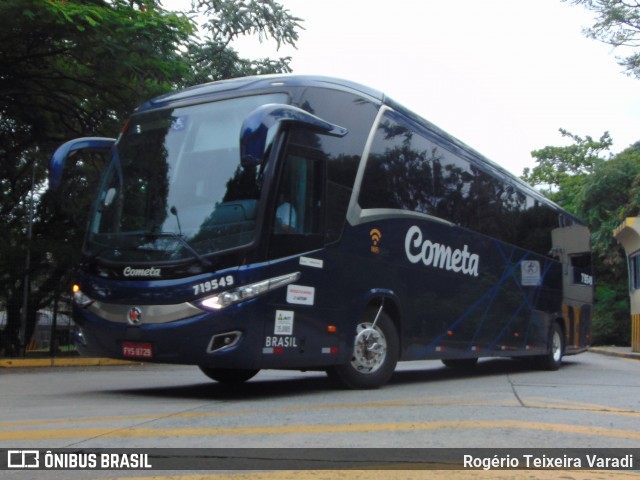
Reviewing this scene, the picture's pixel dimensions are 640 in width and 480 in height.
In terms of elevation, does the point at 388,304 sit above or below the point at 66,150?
below

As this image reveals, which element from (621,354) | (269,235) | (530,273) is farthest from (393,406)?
(621,354)

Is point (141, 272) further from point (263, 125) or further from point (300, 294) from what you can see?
point (263, 125)

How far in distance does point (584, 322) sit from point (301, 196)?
38.4ft

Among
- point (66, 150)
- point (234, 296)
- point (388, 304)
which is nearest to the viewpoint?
point (234, 296)

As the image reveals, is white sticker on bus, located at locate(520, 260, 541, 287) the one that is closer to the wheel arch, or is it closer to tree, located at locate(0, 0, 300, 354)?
the wheel arch

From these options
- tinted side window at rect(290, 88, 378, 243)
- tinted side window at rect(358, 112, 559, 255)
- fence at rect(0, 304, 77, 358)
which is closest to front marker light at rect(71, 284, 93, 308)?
tinted side window at rect(290, 88, 378, 243)

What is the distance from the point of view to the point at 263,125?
7121mm

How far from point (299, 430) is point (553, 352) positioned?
10.7 metres

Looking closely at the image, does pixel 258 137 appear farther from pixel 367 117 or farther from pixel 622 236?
pixel 622 236

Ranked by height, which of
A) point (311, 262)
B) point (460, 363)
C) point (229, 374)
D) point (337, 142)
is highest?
point (337, 142)

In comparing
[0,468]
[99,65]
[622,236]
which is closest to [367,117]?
[0,468]

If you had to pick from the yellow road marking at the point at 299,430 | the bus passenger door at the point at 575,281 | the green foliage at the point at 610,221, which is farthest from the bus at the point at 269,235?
the green foliage at the point at 610,221

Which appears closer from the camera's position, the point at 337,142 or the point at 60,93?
the point at 337,142

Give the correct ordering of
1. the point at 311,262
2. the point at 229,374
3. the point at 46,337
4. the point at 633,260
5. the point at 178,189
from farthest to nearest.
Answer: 1. the point at 633,260
2. the point at 46,337
3. the point at 229,374
4. the point at 311,262
5. the point at 178,189
